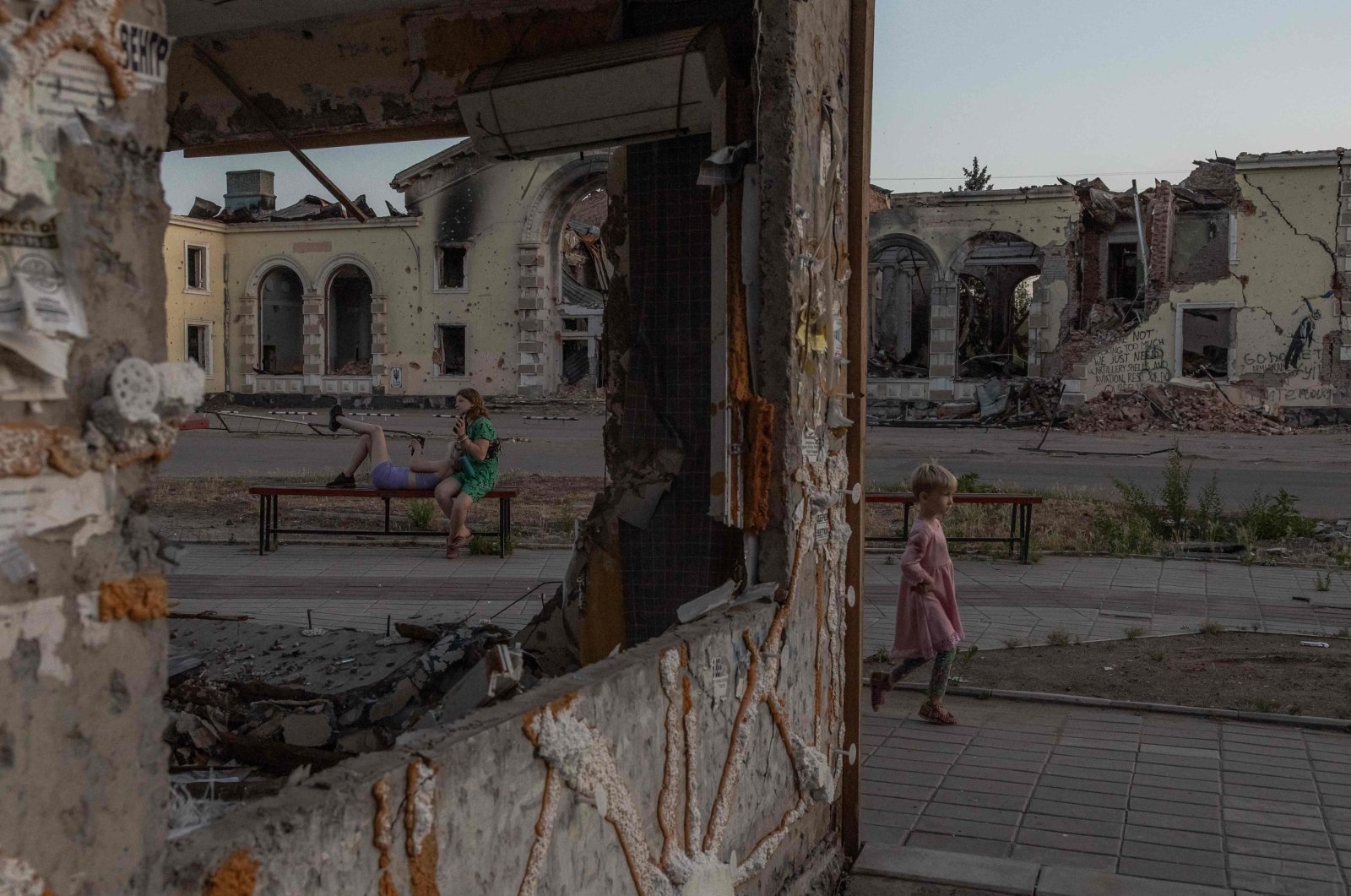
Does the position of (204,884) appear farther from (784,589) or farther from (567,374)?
(567,374)

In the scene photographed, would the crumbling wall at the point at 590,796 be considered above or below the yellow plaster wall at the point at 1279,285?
below

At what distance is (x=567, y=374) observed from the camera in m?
38.4

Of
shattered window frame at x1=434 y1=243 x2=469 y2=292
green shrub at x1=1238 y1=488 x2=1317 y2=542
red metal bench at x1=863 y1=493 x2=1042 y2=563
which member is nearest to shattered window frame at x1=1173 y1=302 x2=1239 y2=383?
shattered window frame at x1=434 y1=243 x2=469 y2=292

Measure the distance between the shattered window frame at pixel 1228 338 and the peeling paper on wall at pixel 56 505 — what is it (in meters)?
31.3

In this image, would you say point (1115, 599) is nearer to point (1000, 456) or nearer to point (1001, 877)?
point (1001, 877)

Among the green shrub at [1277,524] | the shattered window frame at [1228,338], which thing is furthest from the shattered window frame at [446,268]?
the green shrub at [1277,524]

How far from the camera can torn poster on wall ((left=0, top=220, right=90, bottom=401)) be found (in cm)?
136

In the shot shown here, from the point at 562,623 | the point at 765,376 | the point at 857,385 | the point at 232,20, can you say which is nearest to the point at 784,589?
the point at 765,376

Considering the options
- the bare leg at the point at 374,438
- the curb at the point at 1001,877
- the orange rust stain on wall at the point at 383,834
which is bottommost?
the curb at the point at 1001,877

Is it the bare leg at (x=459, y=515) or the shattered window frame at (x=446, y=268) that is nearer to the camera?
the bare leg at (x=459, y=515)

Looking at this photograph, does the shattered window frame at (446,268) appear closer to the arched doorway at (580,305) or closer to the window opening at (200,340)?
the arched doorway at (580,305)

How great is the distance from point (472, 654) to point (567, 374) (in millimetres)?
33281

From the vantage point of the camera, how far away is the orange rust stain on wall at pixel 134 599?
4.94ft

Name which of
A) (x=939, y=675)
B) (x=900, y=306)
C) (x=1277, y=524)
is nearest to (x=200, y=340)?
(x=900, y=306)
